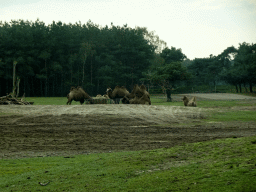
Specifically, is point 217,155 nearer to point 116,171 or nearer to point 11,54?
point 116,171

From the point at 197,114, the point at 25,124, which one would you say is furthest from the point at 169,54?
the point at 25,124

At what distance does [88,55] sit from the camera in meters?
78.2

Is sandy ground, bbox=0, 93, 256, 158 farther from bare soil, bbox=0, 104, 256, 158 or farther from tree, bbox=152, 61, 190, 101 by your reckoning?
tree, bbox=152, 61, 190, 101

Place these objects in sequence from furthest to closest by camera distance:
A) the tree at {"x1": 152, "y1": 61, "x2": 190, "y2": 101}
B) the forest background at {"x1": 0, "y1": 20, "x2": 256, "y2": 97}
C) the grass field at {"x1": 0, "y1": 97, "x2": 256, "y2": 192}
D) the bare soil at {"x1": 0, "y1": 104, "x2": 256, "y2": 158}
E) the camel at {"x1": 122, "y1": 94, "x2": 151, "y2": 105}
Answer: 1. the forest background at {"x1": 0, "y1": 20, "x2": 256, "y2": 97}
2. the tree at {"x1": 152, "y1": 61, "x2": 190, "y2": 101}
3. the camel at {"x1": 122, "y1": 94, "x2": 151, "y2": 105}
4. the bare soil at {"x1": 0, "y1": 104, "x2": 256, "y2": 158}
5. the grass field at {"x1": 0, "y1": 97, "x2": 256, "y2": 192}

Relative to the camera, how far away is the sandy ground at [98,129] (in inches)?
434

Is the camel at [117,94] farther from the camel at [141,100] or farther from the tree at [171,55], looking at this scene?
the tree at [171,55]

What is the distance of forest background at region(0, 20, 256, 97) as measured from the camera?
6906 cm

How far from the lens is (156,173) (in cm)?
556

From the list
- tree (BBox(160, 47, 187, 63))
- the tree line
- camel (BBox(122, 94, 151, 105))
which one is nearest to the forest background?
the tree line

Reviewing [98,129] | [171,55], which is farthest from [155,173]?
[171,55]

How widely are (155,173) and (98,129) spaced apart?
10.3m

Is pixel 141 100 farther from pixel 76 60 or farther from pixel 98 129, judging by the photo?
pixel 76 60

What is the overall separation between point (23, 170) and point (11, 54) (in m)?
66.6

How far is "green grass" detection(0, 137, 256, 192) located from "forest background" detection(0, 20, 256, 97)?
2210 inches
